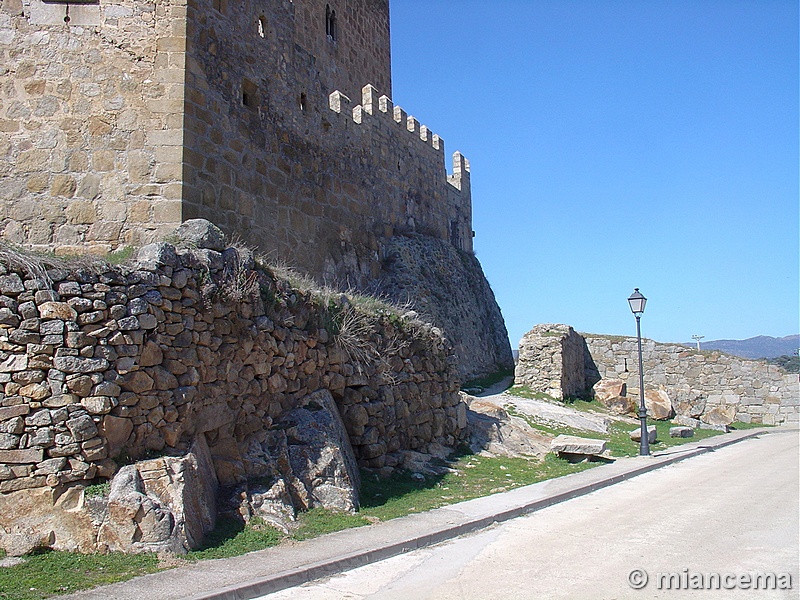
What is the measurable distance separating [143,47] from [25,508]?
6.51 meters

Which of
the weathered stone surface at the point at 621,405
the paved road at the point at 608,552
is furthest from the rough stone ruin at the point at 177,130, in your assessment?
the weathered stone surface at the point at 621,405

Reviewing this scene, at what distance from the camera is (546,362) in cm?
2088

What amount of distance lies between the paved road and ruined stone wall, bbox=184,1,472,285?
593cm

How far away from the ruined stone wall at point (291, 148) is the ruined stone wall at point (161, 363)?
2.30 m

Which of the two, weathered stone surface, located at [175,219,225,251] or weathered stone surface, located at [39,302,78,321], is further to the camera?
weathered stone surface, located at [175,219,225,251]

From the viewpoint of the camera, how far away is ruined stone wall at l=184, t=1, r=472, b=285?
10.5m

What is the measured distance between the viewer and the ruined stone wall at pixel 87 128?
9.49 metres

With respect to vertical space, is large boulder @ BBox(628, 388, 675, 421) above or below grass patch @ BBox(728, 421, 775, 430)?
above

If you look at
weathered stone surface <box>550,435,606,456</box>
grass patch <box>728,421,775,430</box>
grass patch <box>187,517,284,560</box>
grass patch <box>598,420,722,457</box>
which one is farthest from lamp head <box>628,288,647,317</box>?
grass patch <box>187,517,284,560</box>

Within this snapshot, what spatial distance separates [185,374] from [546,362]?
15.0m

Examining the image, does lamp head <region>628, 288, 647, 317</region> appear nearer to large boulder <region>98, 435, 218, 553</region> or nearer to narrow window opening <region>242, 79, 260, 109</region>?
narrow window opening <region>242, 79, 260, 109</region>

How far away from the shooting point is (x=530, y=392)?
66.1 feet

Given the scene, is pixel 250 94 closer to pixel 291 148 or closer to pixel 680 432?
pixel 291 148
